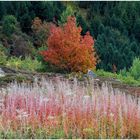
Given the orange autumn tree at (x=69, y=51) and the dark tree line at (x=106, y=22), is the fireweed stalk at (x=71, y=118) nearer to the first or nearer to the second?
the orange autumn tree at (x=69, y=51)

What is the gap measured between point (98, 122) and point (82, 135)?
1.03 ft

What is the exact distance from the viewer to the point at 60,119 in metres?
8.52

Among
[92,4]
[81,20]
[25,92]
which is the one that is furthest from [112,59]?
[25,92]

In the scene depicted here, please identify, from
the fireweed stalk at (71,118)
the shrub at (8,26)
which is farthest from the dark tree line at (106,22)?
the fireweed stalk at (71,118)

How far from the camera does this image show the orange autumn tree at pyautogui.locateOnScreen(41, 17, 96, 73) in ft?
58.3

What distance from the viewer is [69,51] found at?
17.7 metres

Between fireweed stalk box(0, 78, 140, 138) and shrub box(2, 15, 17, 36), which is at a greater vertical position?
fireweed stalk box(0, 78, 140, 138)

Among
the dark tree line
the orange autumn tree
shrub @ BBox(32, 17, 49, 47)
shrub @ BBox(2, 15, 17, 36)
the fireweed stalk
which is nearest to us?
the fireweed stalk

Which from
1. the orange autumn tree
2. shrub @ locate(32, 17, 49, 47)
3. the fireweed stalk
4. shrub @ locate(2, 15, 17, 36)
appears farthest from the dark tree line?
→ the fireweed stalk

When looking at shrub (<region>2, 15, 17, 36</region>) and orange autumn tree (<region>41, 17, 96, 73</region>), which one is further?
shrub (<region>2, 15, 17, 36</region>)

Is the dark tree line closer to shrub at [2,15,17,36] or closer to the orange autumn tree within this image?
shrub at [2,15,17,36]

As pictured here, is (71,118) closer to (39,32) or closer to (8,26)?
(39,32)

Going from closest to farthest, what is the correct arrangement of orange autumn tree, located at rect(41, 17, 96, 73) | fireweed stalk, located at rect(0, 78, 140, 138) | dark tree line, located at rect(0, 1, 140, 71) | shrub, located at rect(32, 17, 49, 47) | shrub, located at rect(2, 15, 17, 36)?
fireweed stalk, located at rect(0, 78, 140, 138)
orange autumn tree, located at rect(41, 17, 96, 73)
shrub, located at rect(32, 17, 49, 47)
dark tree line, located at rect(0, 1, 140, 71)
shrub, located at rect(2, 15, 17, 36)

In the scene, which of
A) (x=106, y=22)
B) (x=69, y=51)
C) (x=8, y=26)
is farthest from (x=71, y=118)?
(x=106, y=22)
